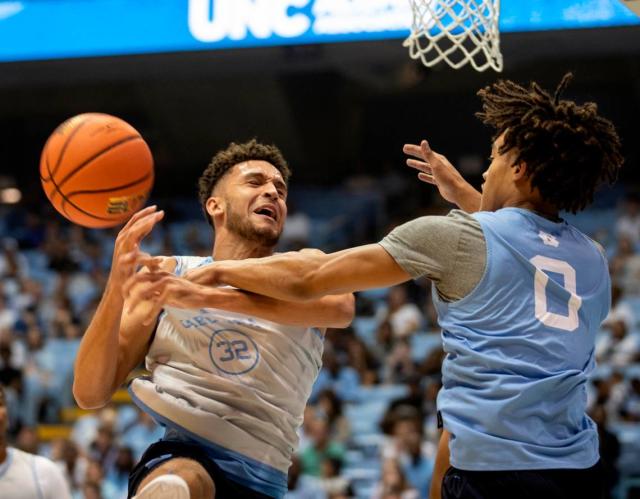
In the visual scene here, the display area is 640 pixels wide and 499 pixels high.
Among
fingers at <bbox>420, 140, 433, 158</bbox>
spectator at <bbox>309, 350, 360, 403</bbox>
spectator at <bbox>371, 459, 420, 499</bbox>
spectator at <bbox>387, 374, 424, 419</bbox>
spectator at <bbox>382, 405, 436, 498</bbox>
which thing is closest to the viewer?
fingers at <bbox>420, 140, 433, 158</bbox>

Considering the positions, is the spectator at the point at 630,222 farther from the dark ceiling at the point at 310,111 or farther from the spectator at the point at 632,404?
the spectator at the point at 632,404

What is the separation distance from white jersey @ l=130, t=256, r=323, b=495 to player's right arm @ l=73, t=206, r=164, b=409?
85 mm

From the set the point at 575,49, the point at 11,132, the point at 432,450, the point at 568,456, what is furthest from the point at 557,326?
the point at 11,132

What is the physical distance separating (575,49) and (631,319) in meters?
5.63

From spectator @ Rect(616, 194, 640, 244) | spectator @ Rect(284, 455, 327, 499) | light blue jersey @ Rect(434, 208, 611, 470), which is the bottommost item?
spectator @ Rect(284, 455, 327, 499)

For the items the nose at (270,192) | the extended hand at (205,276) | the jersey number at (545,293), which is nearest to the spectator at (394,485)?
the nose at (270,192)

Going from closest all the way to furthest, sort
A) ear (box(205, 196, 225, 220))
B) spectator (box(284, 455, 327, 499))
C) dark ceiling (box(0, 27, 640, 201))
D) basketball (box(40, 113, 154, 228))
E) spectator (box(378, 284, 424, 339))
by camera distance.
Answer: basketball (box(40, 113, 154, 228)) → ear (box(205, 196, 225, 220)) → spectator (box(284, 455, 327, 499)) → spectator (box(378, 284, 424, 339)) → dark ceiling (box(0, 27, 640, 201))

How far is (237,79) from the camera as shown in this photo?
48.0 ft

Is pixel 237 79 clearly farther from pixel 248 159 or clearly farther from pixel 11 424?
pixel 248 159

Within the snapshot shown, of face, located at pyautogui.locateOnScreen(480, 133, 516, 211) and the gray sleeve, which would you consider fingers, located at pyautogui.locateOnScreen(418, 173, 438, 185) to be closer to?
face, located at pyautogui.locateOnScreen(480, 133, 516, 211)

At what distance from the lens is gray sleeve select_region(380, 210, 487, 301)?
2.78 metres

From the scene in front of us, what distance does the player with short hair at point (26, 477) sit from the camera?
462cm

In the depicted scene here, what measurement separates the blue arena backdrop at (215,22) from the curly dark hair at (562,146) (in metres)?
1.69

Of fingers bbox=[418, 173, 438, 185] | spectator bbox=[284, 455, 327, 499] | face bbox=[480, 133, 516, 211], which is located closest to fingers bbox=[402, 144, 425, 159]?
fingers bbox=[418, 173, 438, 185]
